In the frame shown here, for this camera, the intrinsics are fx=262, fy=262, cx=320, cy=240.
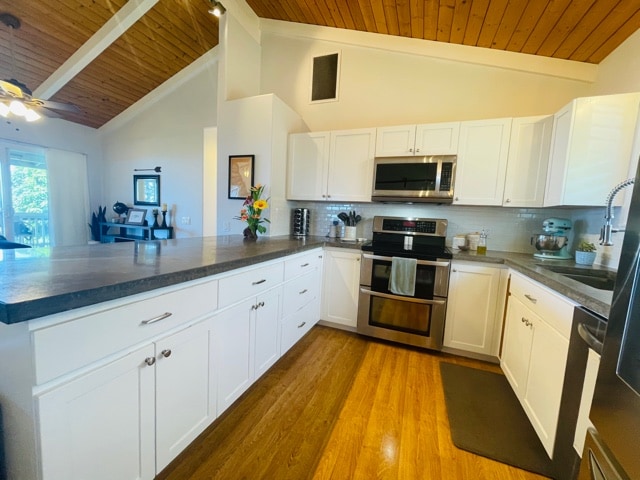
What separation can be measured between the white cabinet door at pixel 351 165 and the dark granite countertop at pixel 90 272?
147cm

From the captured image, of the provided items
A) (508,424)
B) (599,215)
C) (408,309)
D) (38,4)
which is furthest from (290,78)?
(508,424)

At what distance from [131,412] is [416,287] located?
2.13 metres

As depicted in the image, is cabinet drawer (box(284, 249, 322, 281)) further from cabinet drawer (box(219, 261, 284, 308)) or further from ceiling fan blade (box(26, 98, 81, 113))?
ceiling fan blade (box(26, 98, 81, 113))

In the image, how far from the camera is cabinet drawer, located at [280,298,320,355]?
210cm

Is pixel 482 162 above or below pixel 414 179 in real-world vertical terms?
above

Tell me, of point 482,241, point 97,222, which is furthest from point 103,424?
point 97,222

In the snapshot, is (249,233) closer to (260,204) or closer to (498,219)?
(260,204)

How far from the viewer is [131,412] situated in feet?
3.15

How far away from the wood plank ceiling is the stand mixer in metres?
1.44

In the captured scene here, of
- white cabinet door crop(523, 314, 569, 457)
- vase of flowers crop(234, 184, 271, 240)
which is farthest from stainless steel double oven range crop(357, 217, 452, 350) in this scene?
vase of flowers crop(234, 184, 271, 240)

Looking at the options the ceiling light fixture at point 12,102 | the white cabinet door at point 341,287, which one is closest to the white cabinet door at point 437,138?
the white cabinet door at point 341,287

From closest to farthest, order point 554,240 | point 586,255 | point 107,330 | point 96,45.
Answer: point 107,330 → point 586,255 → point 554,240 → point 96,45

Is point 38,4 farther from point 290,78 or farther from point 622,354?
point 622,354

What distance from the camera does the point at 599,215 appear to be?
6.90 ft
